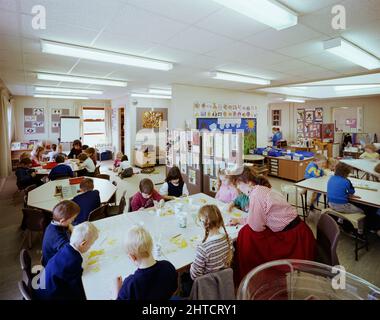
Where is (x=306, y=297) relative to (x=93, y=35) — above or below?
below

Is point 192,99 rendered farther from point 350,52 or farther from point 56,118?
point 56,118

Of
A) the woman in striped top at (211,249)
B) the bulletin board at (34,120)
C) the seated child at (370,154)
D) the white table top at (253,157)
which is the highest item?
the bulletin board at (34,120)

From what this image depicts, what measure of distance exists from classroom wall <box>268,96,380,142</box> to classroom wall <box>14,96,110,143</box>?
9.75 metres

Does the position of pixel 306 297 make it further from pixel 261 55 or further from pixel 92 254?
pixel 261 55

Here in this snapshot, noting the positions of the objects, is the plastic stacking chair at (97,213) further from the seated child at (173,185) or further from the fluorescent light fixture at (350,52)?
the fluorescent light fixture at (350,52)

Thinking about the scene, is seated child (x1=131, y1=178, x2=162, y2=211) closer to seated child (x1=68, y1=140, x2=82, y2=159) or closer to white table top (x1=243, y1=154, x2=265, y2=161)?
A: seated child (x1=68, y1=140, x2=82, y2=159)

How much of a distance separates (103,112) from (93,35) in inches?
355

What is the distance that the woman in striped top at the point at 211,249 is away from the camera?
1767mm

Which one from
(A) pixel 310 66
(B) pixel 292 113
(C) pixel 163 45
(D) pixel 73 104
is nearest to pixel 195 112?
(A) pixel 310 66

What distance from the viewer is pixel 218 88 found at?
7.24m

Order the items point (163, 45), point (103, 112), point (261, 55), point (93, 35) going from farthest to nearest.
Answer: point (103, 112) → point (261, 55) → point (163, 45) → point (93, 35)

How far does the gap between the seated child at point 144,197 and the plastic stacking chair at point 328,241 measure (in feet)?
6.49

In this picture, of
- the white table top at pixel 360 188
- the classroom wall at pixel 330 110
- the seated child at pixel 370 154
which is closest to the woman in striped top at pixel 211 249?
the white table top at pixel 360 188

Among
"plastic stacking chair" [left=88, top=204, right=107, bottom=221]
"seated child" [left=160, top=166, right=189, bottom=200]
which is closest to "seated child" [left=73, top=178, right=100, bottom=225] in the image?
"plastic stacking chair" [left=88, top=204, right=107, bottom=221]
